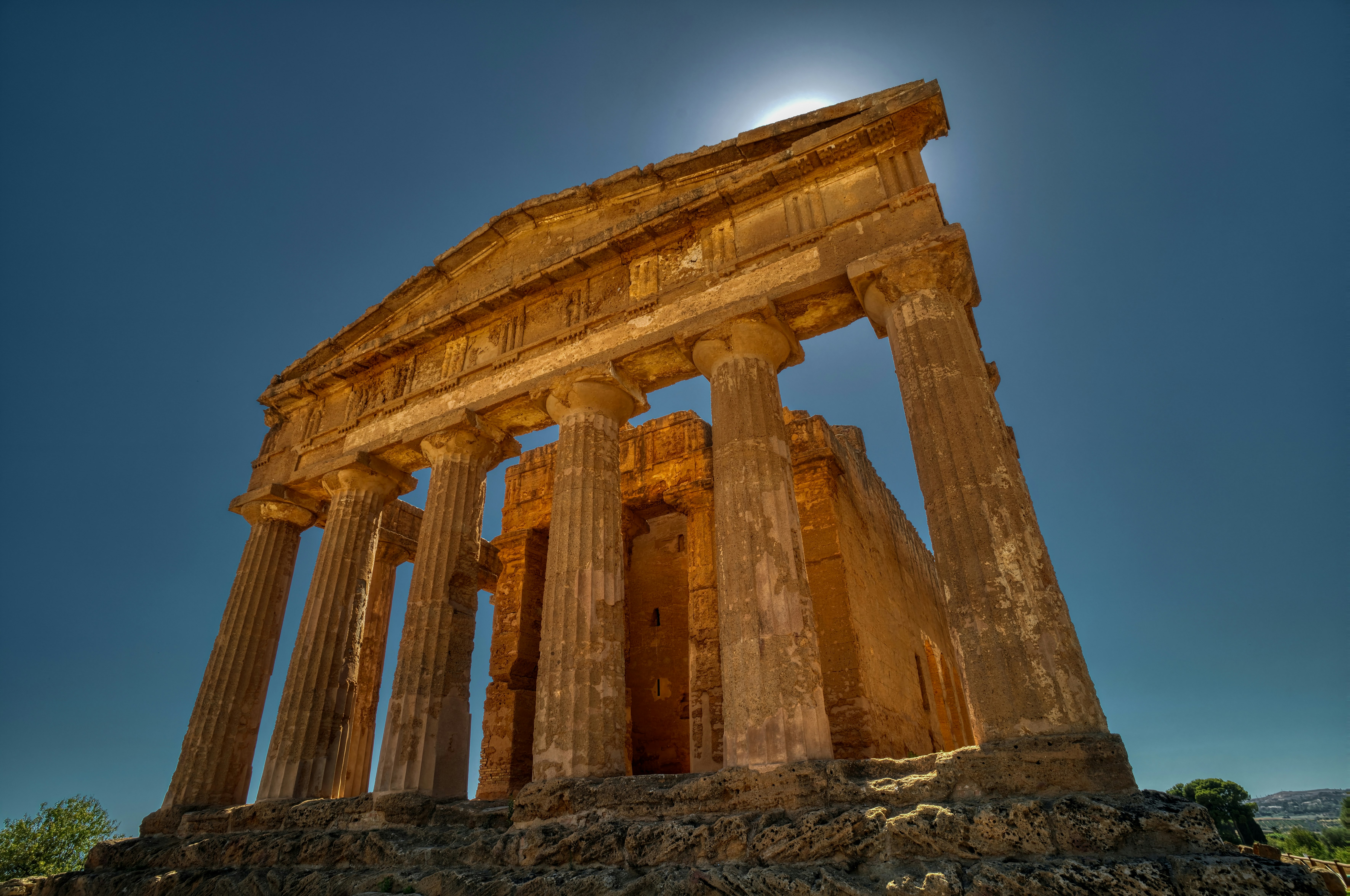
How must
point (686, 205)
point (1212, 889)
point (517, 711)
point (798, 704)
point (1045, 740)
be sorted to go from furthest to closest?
1. point (517, 711)
2. point (686, 205)
3. point (798, 704)
4. point (1045, 740)
5. point (1212, 889)

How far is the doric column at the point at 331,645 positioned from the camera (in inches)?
387

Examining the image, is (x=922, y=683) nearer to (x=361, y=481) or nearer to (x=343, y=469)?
(x=361, y=481)

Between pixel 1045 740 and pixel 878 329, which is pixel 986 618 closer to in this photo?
pixel 1045 740

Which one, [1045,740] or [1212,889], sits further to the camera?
[1045,740]

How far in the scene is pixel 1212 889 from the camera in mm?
3812

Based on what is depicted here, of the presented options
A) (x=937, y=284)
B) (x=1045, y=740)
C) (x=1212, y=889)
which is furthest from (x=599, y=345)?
(x=1212, y=889)

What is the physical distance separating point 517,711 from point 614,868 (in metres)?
8.17

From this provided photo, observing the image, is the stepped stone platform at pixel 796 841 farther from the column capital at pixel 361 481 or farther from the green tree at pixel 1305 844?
the green tree at pixel 1305 844

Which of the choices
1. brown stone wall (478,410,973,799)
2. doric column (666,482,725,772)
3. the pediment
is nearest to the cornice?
the pediment

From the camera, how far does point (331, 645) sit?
34.8 ft

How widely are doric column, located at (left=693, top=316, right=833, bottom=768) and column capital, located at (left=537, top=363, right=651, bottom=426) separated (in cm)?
127

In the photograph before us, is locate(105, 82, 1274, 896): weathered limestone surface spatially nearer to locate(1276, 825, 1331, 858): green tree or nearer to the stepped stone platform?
the stepped stone platform

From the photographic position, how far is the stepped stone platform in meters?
4.26

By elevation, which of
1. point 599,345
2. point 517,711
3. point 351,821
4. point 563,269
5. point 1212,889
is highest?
point 563,269
